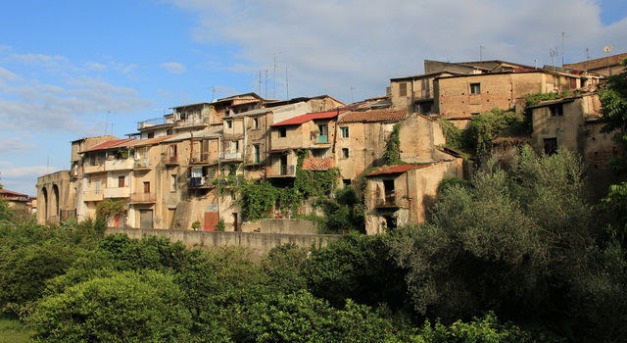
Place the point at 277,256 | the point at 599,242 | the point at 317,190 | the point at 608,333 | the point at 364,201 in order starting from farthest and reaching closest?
1. the point at 317,190
2. the point at 364,201
3. the point at 277,256
4. the point at 599,242
5. the point at 608,333

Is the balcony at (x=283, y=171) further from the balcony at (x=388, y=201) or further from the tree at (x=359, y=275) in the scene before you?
the tree at (x=359, y=275)

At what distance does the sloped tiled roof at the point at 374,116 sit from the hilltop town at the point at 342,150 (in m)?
0.09

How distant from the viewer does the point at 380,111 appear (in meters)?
42.4

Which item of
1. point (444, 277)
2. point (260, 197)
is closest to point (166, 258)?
point (260, 197)

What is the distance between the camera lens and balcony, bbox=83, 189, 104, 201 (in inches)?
2186

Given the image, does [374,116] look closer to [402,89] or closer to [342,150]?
[342,150]

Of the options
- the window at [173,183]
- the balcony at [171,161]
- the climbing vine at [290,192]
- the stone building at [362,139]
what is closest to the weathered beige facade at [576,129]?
the stone building at [362,139]

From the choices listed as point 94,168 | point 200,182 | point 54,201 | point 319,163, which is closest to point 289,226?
point 319,163

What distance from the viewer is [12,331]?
3222cm

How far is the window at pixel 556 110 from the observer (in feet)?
106

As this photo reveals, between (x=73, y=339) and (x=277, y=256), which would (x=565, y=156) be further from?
(x=73, y=339)

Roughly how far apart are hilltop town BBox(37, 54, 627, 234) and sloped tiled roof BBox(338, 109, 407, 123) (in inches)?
3.5

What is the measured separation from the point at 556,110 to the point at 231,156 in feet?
81.5

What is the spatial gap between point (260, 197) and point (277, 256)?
34.7 feet
